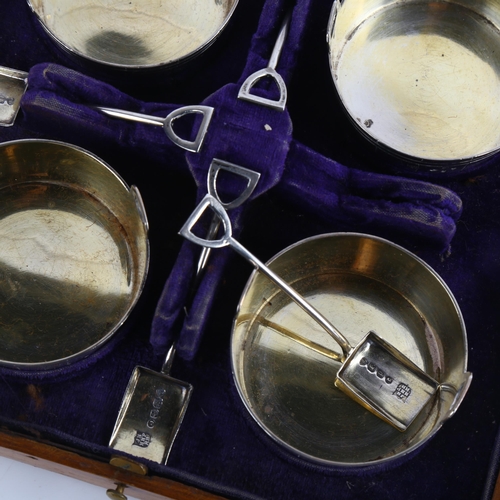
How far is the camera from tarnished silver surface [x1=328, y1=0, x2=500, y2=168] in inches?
37.0

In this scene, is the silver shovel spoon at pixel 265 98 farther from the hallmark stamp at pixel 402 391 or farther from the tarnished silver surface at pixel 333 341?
the hallmark stamp at pixel 402 391

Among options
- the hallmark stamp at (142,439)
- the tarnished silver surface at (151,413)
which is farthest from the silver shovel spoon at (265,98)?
the hallmark stamp at (142,439)

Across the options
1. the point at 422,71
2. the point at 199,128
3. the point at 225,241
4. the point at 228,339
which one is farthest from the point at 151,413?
the point at 422,71

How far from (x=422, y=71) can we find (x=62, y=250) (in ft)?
1.89

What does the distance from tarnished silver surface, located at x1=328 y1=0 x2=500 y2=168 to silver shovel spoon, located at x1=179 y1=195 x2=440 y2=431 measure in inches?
10.6

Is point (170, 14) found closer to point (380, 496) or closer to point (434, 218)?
point (434, 218)

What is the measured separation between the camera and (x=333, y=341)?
2.88 ft

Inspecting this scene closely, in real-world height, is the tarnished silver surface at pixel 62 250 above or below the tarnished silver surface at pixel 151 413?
above

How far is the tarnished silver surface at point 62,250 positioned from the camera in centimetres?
86

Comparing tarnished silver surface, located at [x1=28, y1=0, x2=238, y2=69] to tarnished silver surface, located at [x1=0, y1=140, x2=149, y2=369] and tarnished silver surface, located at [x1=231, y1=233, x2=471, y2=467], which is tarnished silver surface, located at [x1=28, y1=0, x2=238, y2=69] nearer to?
tarnished silver surface, located at [x1=0, y1=140, x2=149, y2=369]

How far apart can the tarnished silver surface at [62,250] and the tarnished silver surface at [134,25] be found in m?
0.19

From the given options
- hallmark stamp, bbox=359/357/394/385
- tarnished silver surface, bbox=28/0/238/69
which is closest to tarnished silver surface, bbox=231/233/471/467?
hallmark stamp, bbox=359/357/394/385

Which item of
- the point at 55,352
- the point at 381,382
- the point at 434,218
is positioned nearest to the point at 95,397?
the point at 55,352

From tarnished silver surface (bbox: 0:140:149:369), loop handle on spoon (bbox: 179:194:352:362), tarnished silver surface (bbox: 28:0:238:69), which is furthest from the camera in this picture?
tarnished silver surface (bbox: 28:0:238:69)
